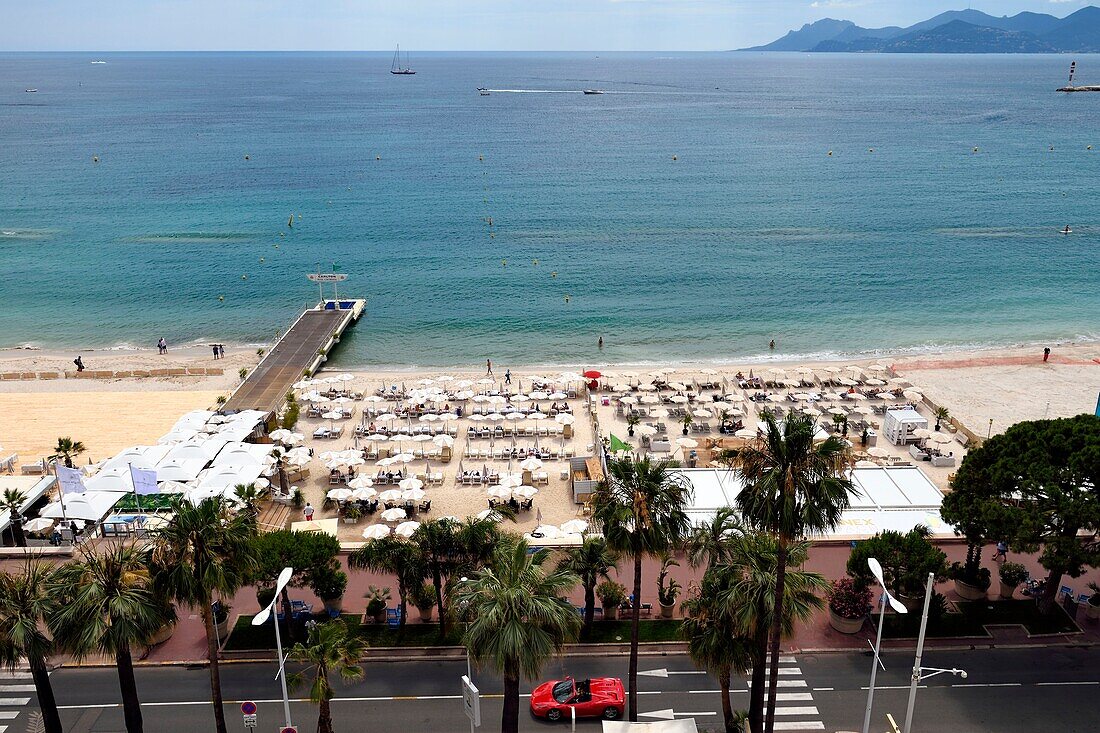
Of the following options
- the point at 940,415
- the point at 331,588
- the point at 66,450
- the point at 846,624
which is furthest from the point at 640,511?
the point at 940,415

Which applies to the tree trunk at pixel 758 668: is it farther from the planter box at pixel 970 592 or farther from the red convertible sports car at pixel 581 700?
the planter box at pixel 970 592

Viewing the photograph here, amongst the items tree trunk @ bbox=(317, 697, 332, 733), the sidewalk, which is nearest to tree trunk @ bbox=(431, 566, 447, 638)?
the sidewalk

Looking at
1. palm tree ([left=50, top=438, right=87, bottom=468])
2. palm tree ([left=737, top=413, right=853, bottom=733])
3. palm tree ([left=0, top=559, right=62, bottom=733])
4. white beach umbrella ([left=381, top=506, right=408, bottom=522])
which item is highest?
palm tree ([left=737, top=413, right=853, bottom=733])

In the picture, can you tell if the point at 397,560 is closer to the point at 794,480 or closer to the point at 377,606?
the point at 377,606

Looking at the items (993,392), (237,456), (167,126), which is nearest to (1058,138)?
(993,392)

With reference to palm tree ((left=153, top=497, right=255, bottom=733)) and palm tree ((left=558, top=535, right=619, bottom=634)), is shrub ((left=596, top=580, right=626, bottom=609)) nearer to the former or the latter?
palm tree ((left=558, top=535, right=619, bottom=634))

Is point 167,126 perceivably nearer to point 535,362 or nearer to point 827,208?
point 827,208

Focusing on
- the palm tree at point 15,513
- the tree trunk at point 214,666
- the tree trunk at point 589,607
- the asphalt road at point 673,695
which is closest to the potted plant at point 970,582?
the asphalt road at point 673,695
